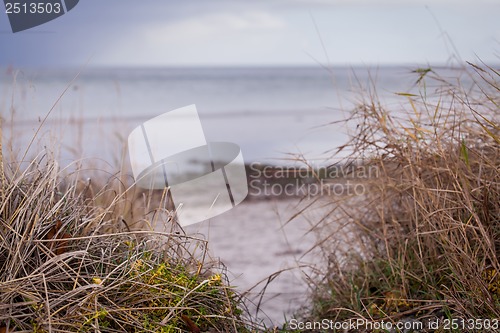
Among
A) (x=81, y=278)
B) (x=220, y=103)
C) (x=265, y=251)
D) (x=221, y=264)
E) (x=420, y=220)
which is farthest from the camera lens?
(x=220, y=103)

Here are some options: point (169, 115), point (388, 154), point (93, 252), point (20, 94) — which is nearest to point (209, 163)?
point (169, 115)

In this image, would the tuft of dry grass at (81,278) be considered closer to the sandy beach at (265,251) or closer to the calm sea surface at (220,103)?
the calm sea surface at (220,103)

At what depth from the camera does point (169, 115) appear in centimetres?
454

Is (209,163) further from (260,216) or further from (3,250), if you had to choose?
(3,250)

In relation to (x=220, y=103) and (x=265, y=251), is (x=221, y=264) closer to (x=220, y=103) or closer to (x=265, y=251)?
(x=265, y=251)

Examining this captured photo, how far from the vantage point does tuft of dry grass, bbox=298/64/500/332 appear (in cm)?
248

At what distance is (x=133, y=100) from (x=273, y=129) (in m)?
9.91

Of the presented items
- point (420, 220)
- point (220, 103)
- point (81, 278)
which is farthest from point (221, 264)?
point (220, 103)

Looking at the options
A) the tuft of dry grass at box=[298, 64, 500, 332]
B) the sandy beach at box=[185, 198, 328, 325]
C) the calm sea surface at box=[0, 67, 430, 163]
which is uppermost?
the tuft of dry grass at box=[298, 64, 500, 332]

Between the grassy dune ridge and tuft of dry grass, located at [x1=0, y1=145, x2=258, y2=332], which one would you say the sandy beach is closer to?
the grassy dune ridge

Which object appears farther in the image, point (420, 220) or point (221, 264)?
point (420, 220)

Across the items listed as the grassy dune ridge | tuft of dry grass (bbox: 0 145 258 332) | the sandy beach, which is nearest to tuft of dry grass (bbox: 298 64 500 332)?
the grassy dune ridge

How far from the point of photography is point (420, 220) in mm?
3008

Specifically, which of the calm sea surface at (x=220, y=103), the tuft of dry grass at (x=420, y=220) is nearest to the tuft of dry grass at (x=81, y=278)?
the calm sea surface at (x=220, y=103)
